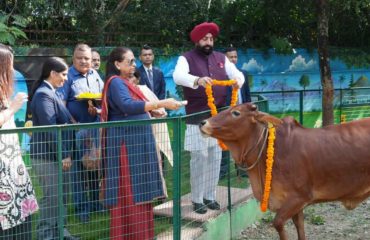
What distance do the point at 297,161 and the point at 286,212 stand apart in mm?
452

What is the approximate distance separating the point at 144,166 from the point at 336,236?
265cm

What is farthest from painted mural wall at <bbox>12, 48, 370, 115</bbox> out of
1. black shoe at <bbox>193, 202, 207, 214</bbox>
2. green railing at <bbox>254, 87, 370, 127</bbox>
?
black shoe at <bbox>193, 202, 207, 214</bbox>

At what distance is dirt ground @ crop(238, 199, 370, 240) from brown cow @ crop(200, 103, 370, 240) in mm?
1182

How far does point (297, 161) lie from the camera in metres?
4.73

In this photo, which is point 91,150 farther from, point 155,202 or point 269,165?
point 269,165

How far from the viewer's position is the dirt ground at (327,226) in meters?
5.93

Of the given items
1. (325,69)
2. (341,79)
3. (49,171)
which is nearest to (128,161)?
(49,171)

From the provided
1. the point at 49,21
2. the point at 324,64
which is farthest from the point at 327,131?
the point at 49,21

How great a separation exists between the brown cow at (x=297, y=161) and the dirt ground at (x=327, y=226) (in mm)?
1182

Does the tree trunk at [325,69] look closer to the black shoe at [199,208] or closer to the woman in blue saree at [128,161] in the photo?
the black shoe at [199,208]

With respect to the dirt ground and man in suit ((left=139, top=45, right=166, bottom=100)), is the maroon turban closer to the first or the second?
man in suit ((left=139, top=45, right=166, bottom=100))

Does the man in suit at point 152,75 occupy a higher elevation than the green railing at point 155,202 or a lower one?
higher

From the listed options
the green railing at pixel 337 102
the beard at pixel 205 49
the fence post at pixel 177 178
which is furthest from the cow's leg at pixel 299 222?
the green railing at pixel 337 102

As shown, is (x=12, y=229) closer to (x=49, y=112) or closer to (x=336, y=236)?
(x=49, y=112)
